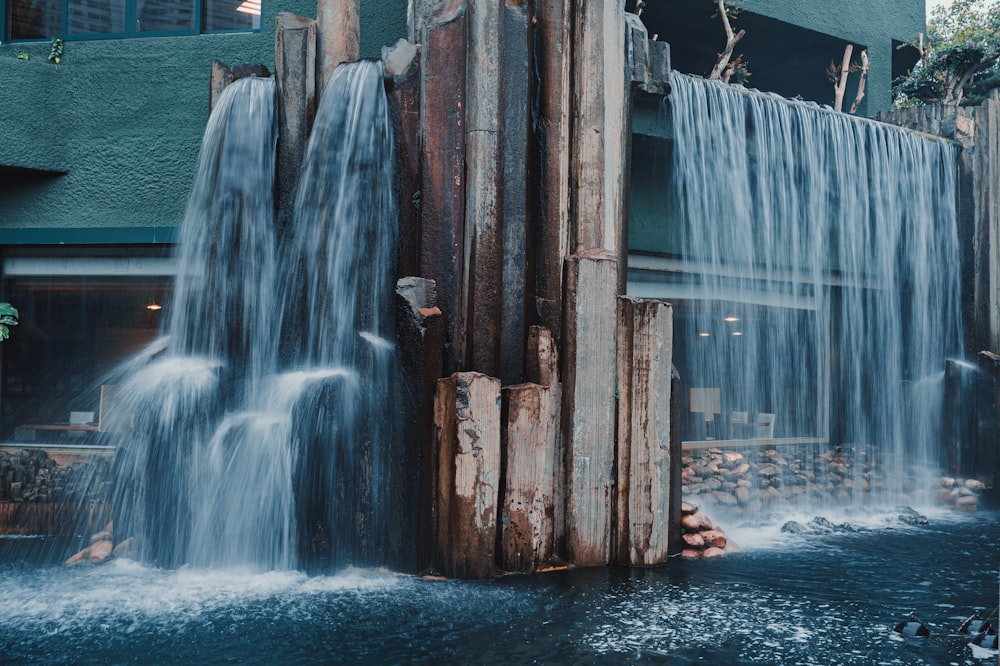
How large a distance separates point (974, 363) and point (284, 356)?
26.2ft

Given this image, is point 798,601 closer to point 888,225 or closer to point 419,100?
point 419,100

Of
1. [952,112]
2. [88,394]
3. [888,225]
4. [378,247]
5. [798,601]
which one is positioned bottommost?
[798,601]

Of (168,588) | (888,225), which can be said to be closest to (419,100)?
(168,588)

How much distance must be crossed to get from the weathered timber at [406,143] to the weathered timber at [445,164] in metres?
0.24

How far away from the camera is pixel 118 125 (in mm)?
9773

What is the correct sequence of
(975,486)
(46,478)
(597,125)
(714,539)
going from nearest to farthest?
(597,125), (714,539), (46,478), (975,486)

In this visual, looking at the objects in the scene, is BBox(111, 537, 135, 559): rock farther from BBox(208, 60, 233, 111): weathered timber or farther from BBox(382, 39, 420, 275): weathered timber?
BBox(208, 60, 233, 111): weathered timber

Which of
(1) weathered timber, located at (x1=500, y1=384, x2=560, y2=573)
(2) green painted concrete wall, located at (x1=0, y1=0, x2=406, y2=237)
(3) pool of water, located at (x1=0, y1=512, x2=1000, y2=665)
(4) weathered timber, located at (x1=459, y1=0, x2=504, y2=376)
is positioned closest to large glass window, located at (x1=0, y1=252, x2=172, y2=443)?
(2) green painted concrete wall, located at (x1=0, y1=0, x2=406, y2=237)

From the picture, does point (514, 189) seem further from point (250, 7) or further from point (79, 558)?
point (250, 7)

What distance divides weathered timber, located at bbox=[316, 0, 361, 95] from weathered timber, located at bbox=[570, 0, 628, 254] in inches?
76.0

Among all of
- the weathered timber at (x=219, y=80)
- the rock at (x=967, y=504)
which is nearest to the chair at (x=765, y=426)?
the rock at (x=967, y=504)

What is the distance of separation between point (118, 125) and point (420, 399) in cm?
626

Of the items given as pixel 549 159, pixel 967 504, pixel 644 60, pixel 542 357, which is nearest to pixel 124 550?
pixel 542 357

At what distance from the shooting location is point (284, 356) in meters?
6.43
